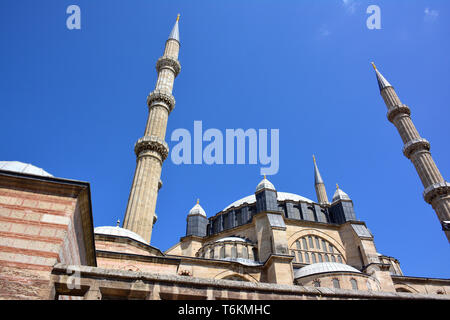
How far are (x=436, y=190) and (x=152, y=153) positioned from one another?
729 inches

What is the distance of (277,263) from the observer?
16.7 metres

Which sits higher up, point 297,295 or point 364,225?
point 364,225

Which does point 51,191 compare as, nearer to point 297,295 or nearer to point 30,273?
point 30,273

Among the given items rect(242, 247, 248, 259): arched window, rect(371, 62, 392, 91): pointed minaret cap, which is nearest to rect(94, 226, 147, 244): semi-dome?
rect(242, 247, 248, 259): arched window

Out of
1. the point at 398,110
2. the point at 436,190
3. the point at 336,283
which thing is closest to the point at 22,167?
the point at 336,283

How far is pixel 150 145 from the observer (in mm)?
20719

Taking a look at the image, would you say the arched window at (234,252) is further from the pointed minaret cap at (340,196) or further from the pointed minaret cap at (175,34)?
the pointed minaret cap at (175,34)

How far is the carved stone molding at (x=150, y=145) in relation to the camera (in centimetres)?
2073

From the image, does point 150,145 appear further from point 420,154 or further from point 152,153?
point 420,154

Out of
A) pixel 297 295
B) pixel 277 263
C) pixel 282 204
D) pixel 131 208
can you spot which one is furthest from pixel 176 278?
pixel 282 204

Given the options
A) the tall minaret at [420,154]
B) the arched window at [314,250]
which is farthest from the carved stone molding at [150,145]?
the tall minaret at [420,154]

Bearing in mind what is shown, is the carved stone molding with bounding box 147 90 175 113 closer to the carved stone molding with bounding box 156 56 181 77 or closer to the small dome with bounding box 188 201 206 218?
the carved stone molding with bounding box 156 56 181 77
